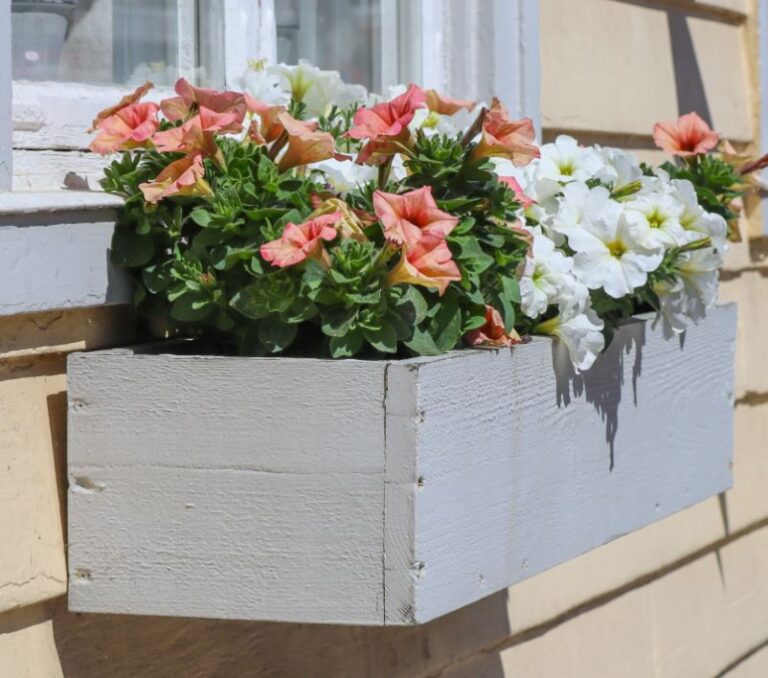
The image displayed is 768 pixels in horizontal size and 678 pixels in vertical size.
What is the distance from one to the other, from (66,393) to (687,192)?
3.26ft

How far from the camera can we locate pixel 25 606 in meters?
1.67

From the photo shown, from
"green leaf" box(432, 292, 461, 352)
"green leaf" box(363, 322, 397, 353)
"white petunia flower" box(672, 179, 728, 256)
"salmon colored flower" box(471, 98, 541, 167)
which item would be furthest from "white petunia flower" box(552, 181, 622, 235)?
"green leaf" box(363, 322, 397, 353)

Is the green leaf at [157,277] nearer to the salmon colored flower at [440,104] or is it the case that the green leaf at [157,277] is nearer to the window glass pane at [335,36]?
the salmon colored flower at [440,104]

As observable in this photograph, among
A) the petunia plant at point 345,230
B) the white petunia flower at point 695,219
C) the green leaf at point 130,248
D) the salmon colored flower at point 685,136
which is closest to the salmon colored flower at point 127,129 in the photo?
the petunia plant at point 345,230

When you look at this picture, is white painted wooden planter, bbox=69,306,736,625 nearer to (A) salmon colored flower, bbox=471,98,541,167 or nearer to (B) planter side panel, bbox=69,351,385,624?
(B) planter side panel, bbox=69,351,385,624

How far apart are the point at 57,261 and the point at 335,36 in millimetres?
949

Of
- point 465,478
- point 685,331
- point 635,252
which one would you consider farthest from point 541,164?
point 465,478

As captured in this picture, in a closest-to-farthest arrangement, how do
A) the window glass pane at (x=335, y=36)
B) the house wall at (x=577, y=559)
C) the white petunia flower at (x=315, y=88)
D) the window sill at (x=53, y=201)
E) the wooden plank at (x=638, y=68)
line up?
the window sill at (x=53, y=201)
the house wall at (x=577, y=559)
the white petunia flower at (x=315, y=88)
the window glass pane at (x=335, y=36)
the wooden plank at (x=638, y=68)

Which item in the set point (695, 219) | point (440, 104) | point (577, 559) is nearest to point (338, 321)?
point (440, 104)

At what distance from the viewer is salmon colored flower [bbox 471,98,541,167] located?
1.74 meters

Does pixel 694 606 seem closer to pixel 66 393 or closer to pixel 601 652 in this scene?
pixel 601 652

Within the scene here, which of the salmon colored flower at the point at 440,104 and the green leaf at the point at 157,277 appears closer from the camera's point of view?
the green leaf at the point at 157,277

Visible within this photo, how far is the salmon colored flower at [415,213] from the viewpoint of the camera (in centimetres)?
160

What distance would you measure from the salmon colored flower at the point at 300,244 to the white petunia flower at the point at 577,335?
449 mm
